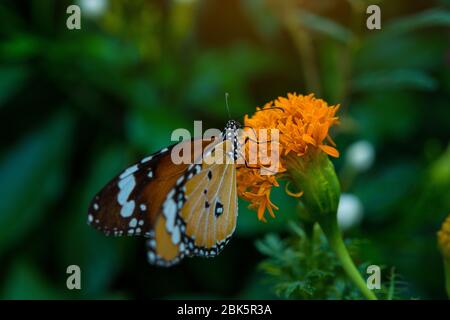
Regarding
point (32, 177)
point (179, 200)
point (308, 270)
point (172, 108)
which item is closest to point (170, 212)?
point (179, 200)

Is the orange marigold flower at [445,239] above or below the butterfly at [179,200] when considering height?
below

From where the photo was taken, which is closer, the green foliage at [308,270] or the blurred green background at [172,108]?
the green foliage at [308,270]

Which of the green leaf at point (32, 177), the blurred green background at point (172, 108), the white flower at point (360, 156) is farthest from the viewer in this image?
the green leaf at point (32, 177)

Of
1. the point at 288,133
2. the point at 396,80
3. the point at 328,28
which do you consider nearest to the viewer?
the point at 288,133

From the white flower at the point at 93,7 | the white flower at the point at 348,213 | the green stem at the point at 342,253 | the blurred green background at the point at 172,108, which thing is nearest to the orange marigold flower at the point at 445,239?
the green stem at the point at 342,253

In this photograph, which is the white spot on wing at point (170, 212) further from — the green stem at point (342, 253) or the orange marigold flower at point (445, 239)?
the orange marigold flower at point (445, 239)

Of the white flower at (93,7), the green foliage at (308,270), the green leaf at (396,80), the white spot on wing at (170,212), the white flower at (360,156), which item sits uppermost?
the white flower at (93,7)

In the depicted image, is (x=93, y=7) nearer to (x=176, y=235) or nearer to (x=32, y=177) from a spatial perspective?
(x=32, y=177)
